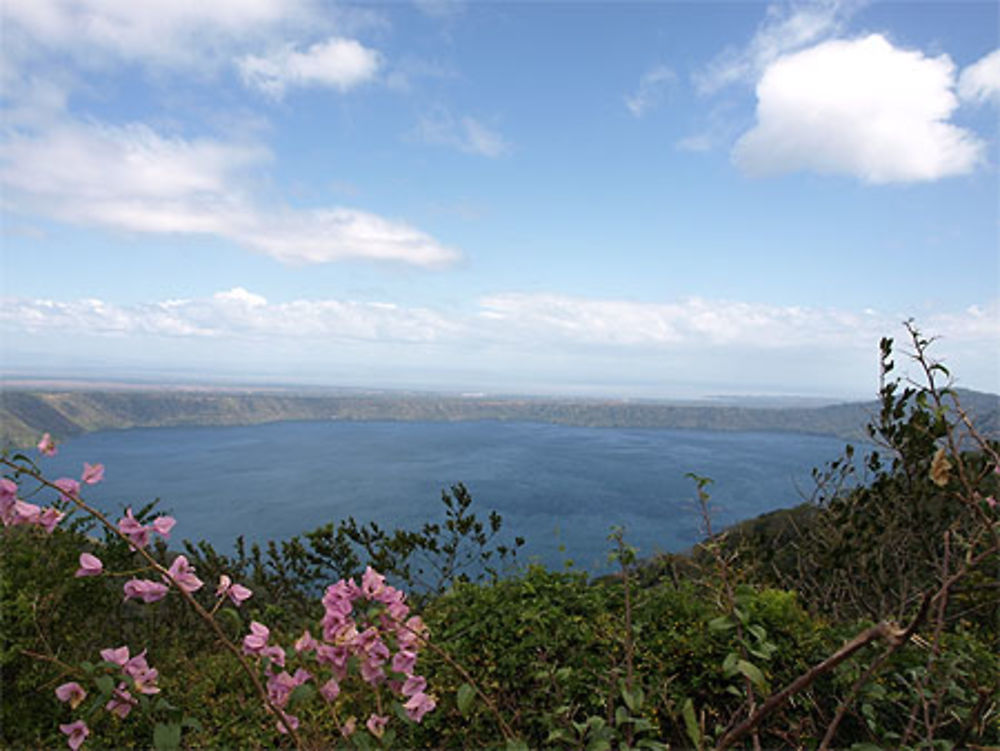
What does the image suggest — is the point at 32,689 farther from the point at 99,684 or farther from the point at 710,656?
the point at 710,656

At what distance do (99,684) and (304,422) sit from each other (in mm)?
200697

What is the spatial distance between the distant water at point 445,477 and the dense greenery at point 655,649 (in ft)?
69.7

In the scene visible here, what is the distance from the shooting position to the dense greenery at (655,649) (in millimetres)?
1626

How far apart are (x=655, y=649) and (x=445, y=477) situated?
85058 mm

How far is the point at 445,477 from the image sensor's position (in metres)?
86.6

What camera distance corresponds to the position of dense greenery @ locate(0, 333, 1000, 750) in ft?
5.33

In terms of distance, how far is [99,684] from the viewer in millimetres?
1399

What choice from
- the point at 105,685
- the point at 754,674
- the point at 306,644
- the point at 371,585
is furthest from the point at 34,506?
the point at 754,674

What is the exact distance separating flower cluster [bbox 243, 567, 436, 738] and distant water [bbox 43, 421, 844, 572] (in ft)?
80.4

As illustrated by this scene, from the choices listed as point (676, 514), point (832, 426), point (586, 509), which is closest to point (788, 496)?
point (676, 514)

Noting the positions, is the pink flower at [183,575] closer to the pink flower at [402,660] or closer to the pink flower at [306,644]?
the pink flower at [306,644]

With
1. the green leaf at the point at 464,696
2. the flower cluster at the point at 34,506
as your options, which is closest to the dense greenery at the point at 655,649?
the green leaf at the point at 464,696

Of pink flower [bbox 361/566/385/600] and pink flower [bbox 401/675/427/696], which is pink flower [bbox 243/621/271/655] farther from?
pink flower [bbox 401/675/427/696]

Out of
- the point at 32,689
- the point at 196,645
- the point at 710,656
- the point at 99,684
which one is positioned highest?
the point at 99,684
